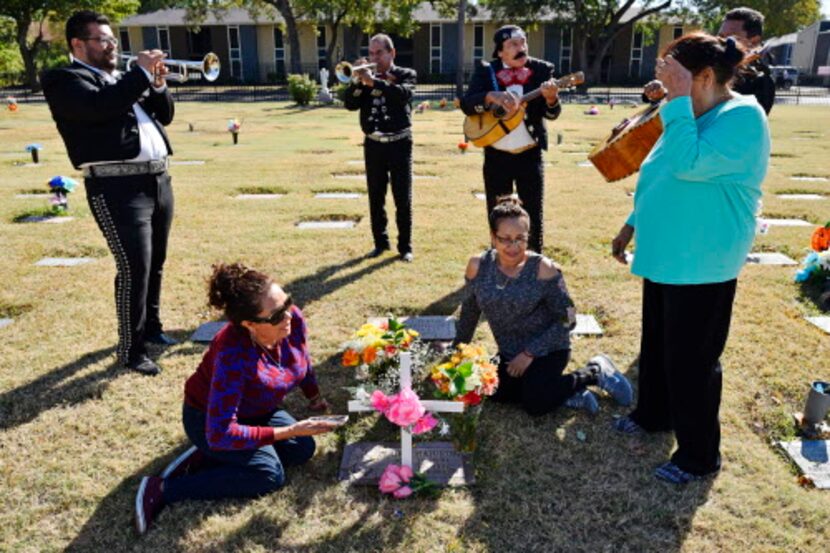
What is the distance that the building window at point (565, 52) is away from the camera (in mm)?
45875

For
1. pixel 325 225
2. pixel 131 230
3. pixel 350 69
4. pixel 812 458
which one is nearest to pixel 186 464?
pixel 131 230

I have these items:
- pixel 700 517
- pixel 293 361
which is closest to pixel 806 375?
pixel 700 517

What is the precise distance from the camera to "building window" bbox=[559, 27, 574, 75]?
151ft

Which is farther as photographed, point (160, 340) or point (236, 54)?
point (236, 54)

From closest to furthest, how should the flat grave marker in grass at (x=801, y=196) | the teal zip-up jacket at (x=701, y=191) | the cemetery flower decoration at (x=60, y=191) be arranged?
the teal zip-up jacket at (x=701, y=191)
the cemetery flower decoration at (x=60, y=191)
the flat grave marker in grass at (x=801, y=196)

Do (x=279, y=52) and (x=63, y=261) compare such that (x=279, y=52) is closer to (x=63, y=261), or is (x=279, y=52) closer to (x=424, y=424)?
(x=63, y=261)

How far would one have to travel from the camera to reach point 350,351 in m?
3.34

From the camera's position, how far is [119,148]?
384 centimetres

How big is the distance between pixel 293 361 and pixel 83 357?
201 centimetres

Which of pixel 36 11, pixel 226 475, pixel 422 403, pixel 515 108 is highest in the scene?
pixel 36 11

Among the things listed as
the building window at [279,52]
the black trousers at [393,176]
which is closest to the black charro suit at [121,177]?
the black trousers at [393,176]

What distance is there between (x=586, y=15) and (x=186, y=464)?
41.8 metres

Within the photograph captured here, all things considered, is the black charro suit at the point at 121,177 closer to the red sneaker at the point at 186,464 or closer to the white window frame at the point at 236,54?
the red sneaker at the point at 186,464

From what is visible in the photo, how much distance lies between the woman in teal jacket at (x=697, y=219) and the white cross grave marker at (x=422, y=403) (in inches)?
39.7
